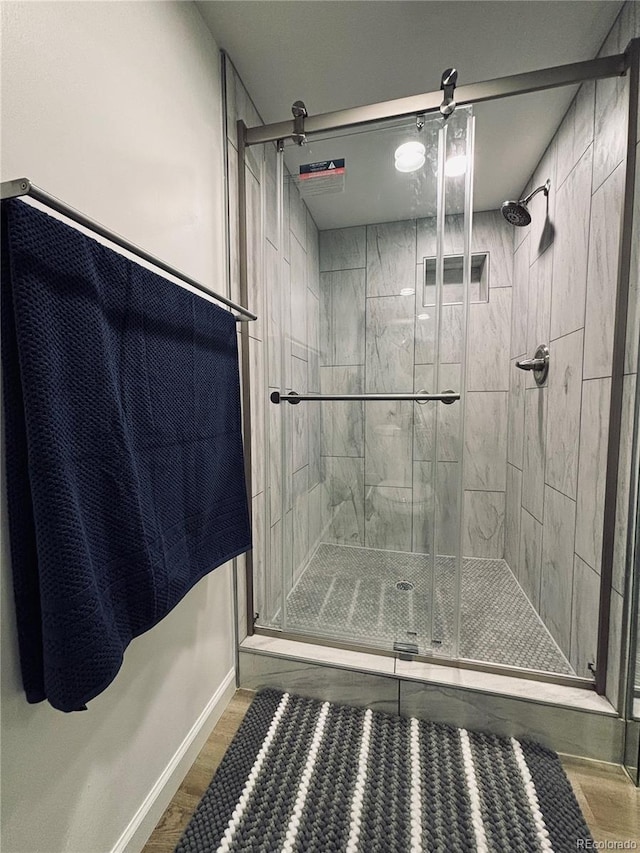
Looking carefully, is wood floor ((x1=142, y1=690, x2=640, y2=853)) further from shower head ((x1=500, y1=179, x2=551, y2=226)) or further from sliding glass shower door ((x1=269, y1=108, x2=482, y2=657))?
shower head ((x1=500, y1=179, x2=551, y2=226))

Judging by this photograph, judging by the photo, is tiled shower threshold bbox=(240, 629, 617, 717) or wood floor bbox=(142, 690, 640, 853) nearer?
wood floor bbox=(142, 690, 640, 853)

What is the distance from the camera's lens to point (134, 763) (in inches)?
32.8

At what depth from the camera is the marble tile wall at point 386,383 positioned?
4.25ft

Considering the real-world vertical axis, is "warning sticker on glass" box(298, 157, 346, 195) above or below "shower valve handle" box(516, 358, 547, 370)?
above

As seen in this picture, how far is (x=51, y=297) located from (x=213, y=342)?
0.45 metres

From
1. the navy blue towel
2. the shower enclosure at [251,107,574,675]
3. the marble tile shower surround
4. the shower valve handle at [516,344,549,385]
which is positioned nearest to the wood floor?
the shower enclosure at [251,107,574,675]

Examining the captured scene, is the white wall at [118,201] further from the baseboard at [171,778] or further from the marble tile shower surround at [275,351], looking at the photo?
the marble tile shower surround at [275,351]

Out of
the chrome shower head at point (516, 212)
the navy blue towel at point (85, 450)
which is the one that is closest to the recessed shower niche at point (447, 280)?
the chrome shower head at point (516, 212)

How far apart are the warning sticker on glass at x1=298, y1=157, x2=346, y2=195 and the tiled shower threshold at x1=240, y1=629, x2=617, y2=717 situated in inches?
67.1

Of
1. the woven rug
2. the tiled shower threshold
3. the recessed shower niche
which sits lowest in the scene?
the woven rug

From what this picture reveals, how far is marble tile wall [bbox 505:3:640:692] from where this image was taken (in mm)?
1105

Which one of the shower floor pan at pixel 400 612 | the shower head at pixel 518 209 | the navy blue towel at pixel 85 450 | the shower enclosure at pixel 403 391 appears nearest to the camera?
the navy blue towel at pixel 85 450

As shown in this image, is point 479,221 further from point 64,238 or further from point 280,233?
point 64,238

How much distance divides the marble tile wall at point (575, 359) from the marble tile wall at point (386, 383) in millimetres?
438
